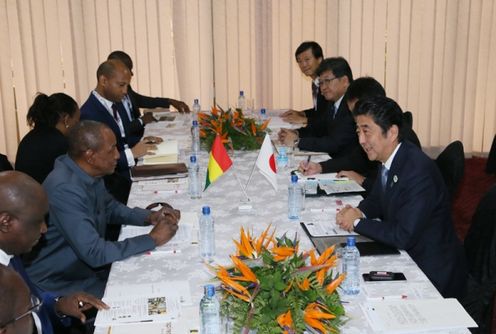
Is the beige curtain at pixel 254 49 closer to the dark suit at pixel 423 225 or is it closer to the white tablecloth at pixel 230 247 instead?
the white tablecloth at pixel 230 247

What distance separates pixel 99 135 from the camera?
3080mm

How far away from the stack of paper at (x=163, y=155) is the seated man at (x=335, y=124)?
32.0 inches

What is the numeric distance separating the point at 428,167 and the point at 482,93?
15.8ft

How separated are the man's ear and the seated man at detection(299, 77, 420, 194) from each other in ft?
7.05

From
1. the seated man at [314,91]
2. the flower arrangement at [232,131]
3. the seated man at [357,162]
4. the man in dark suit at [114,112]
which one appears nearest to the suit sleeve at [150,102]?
the seated man at [314,91]

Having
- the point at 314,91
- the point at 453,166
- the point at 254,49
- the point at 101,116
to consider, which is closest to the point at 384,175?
the point at 453,166

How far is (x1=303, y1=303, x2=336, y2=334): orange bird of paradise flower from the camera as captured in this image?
1968mm

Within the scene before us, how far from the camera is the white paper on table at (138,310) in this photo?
2250mm

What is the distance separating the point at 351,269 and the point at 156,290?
744 mm

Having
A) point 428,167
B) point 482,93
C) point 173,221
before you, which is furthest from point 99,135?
point 482,93

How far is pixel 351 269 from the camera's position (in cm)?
242

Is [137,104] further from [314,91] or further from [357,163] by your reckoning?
[357,163]

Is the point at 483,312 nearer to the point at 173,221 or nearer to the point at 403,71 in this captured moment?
the point at 173,221

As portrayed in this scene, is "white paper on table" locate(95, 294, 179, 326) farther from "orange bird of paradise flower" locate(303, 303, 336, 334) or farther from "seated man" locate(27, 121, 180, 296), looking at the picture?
"orange bird of paradise flower" locate(303, 303, 336, 334)
